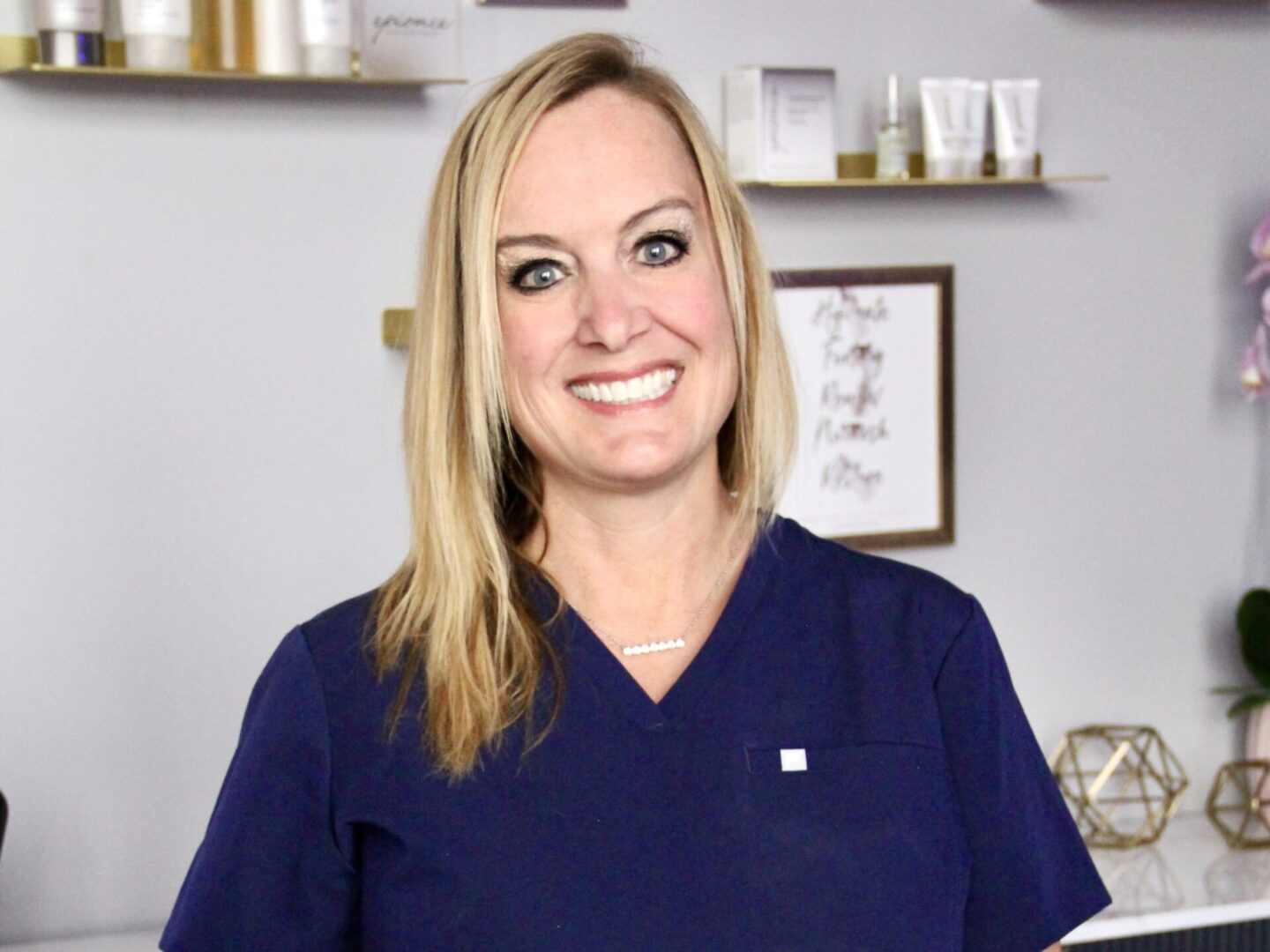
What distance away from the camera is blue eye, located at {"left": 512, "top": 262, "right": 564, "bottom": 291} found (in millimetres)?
1223

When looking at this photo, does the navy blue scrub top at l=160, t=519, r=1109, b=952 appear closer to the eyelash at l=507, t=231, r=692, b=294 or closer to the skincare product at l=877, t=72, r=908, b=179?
the eyelash at l=507, t=231, r=692, b=294

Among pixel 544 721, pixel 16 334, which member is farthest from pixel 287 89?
pixel 544 721

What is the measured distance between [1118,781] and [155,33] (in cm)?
181

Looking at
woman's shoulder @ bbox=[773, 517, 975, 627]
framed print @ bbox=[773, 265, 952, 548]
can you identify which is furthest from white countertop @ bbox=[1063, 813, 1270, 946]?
woman's shoulder @ bbox=[773, 517, 975, 627]

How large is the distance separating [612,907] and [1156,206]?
1.78 meters

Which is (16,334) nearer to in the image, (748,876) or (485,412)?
(485,412)

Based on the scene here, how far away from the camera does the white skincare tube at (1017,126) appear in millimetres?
2336

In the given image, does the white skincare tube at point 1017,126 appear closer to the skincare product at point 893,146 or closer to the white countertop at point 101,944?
the skincare product at point 893,146

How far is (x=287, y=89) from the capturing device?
2094 millimetres

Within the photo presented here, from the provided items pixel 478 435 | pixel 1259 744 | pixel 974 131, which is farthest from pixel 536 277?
pixel 1259 744

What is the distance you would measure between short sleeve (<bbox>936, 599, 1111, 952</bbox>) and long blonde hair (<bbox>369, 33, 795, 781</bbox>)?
1.03 feet

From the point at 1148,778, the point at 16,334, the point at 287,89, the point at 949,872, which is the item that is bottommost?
the point at 1148,778

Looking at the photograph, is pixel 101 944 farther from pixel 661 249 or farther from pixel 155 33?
pixel 661 249

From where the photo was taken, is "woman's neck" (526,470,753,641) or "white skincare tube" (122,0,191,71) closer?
"woman's neck" (526,470,753,641)
